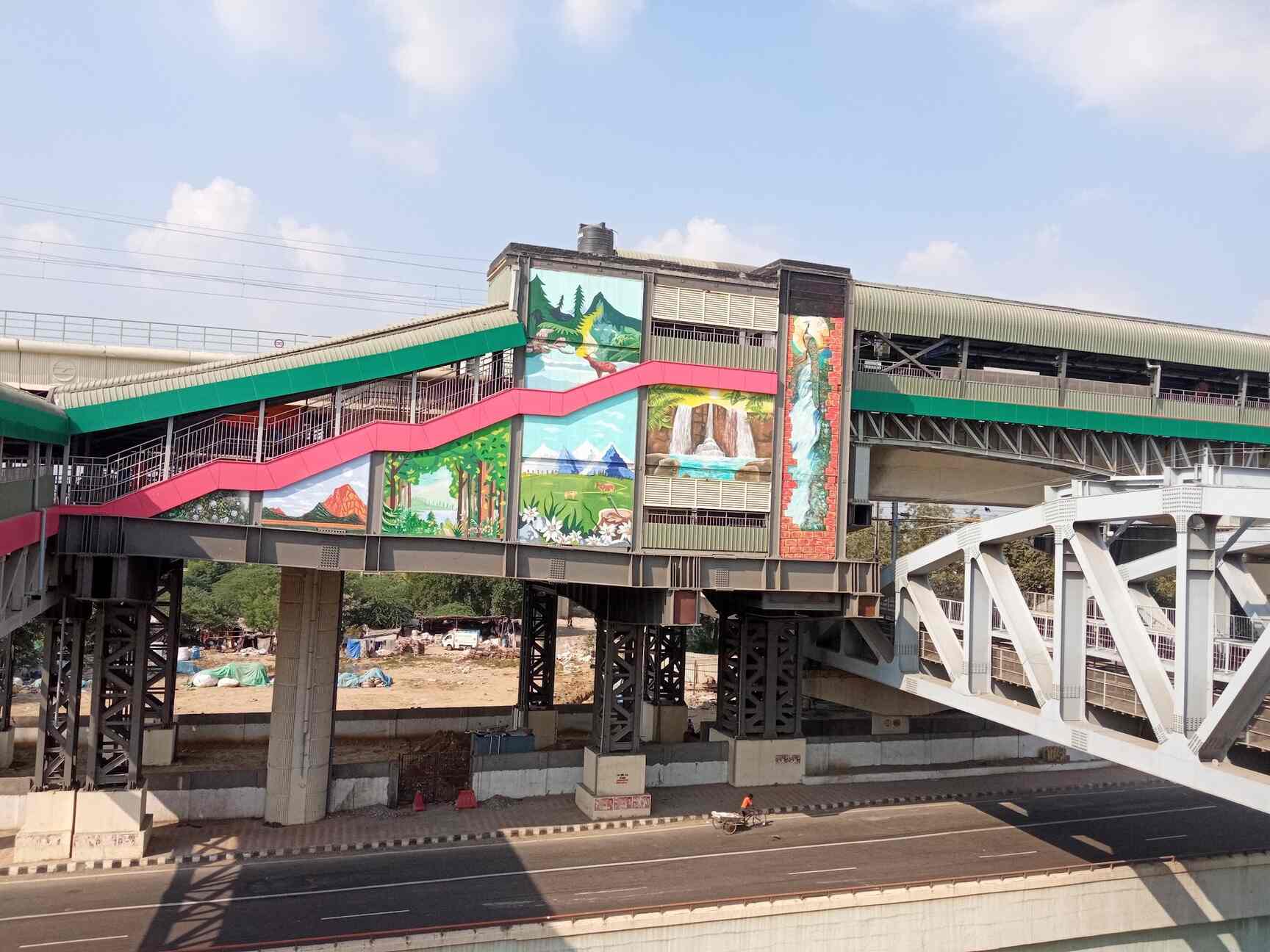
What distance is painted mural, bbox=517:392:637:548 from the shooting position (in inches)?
1329

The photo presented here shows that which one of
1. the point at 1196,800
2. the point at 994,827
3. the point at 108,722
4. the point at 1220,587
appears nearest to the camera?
the point at 1220,587

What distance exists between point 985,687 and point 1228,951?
12.0m

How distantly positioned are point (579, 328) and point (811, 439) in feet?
30.5

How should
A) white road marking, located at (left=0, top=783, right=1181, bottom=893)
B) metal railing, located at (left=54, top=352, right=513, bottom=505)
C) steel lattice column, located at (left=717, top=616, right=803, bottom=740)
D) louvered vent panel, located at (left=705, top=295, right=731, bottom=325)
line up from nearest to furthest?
1. white road marking, located at (left=0, top=783, right=1181, bottom=893)
2. metal railing, located at (left=54, top=352, right=513, bottom=505)
3. louvered vent panel, located at (left=705, top=295, right=731, bottom=325)
4. steel lattice column, located at (left=717, top=616, right=803, bottom=740)

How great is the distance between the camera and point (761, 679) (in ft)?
137

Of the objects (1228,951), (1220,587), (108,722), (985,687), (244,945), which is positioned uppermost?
(1220,587)

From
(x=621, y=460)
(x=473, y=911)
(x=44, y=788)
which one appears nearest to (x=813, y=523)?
(x=621, y=460)

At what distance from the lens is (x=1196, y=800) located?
42.5 metres

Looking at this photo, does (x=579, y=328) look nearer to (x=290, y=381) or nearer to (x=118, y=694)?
(x=290, y=381)

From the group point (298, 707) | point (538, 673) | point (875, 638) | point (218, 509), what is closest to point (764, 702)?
point (875, 638)

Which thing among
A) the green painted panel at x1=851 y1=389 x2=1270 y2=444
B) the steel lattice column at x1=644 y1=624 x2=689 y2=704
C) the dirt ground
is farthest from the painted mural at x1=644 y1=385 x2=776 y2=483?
the dirt ground

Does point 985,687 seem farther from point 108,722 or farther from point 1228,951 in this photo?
point 108,722

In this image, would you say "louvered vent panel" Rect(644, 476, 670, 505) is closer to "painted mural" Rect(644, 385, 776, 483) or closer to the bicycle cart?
"painted mural" Rect(644, 385, 776, 483)

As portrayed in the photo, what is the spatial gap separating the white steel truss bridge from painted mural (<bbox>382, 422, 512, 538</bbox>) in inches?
565
